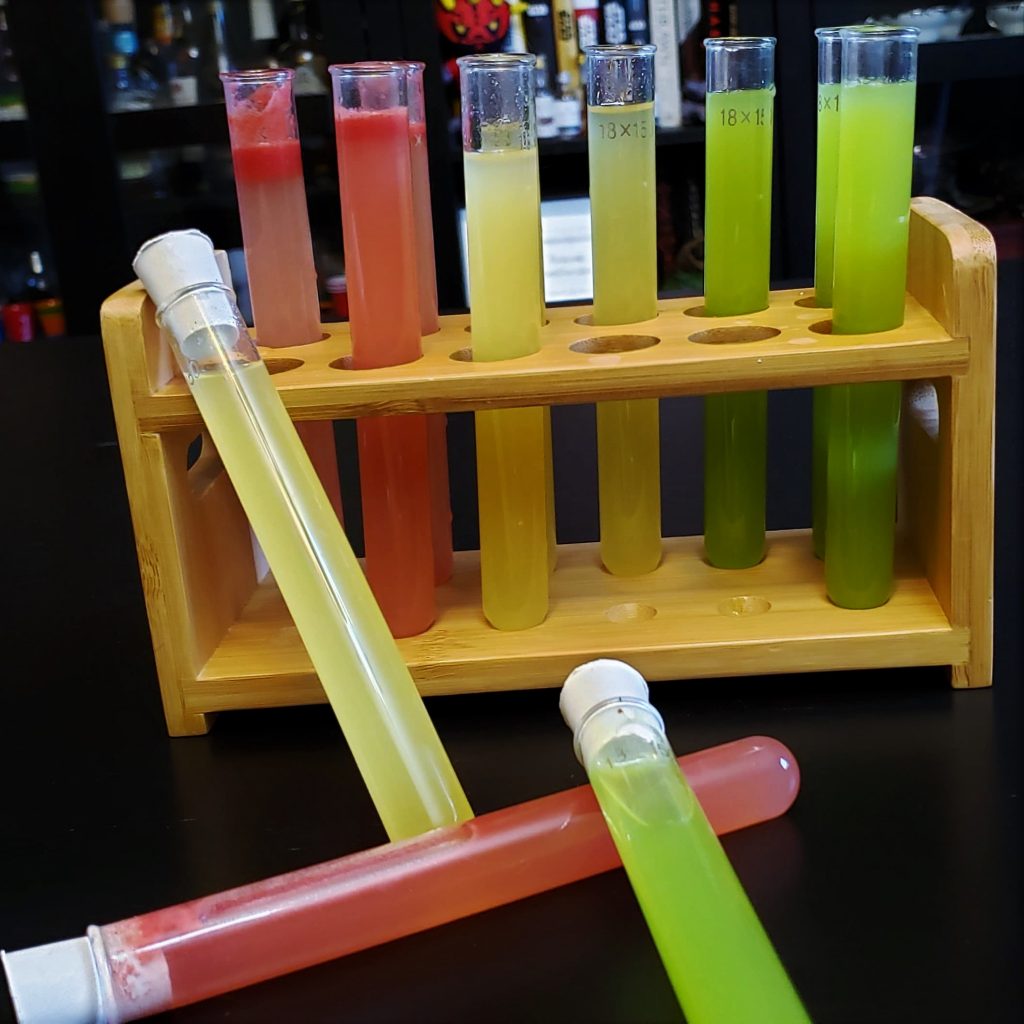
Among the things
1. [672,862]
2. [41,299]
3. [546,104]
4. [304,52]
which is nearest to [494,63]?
[672,862]

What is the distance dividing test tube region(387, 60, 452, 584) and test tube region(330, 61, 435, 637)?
21 mm

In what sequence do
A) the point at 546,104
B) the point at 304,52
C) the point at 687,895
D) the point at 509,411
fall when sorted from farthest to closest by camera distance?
the point at 304,52, the point at 546,104, the point at 509,411, the point at 687,895

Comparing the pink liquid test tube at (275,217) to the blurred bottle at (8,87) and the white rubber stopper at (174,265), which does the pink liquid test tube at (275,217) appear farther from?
the blurred bottle at (8,87)

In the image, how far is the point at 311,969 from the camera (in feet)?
1.78

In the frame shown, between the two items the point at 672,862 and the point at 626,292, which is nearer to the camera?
the point at 672,862

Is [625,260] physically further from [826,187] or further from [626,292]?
[826,187]

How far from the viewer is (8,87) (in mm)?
2438

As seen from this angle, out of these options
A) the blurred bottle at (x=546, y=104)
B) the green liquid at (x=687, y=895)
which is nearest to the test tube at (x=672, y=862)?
the green liquid at (x=687, y=895)

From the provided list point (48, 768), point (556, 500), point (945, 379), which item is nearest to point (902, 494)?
point (945, 379)

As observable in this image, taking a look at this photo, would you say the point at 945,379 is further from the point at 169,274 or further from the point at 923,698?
the point at 169,274

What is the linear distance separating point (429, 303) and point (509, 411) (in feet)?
0.38

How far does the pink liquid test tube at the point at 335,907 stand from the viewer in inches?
20.4

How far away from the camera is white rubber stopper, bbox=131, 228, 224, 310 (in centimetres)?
69

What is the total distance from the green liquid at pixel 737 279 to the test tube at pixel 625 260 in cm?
4
